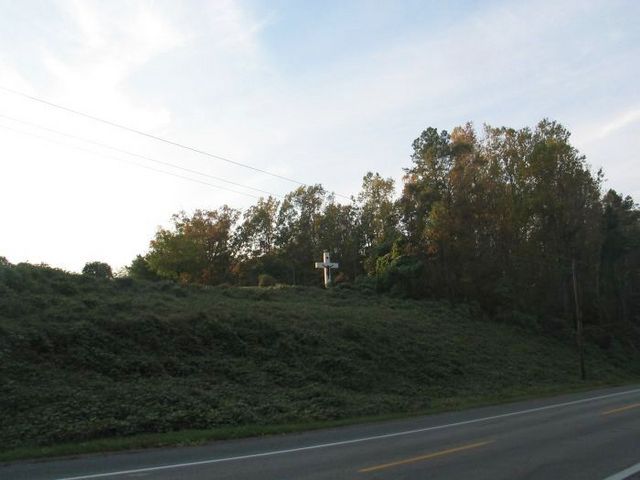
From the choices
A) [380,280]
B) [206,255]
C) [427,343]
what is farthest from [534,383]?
[206,255]

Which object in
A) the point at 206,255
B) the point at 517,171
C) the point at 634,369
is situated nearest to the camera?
the point at 634,369

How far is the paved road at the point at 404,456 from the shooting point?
32.3 ft

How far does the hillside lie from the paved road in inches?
114

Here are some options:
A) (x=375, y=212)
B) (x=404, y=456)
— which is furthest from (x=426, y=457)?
(x=375, y=212)

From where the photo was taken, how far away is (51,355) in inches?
756

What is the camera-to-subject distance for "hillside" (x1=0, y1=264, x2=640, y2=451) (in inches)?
645

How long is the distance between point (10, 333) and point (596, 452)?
55.7 feet

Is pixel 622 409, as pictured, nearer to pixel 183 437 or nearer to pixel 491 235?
pixel 183 437

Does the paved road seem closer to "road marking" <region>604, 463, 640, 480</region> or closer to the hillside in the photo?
"road marking" <region>604, 463, 640, 480</region>

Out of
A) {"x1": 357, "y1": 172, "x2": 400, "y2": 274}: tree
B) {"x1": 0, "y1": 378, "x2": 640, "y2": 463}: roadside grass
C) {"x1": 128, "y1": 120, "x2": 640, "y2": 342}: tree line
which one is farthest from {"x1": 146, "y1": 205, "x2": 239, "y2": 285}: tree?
{"x1": 0, "y1": 378, "x2": 640, "y2": 463}: roadside grass

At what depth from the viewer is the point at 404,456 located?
11625 millimetres

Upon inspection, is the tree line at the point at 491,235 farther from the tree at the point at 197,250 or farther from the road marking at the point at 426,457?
the road marking at the point at 426,457

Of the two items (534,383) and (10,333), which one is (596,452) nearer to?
(10,333)

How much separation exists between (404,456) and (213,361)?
1266 cm
